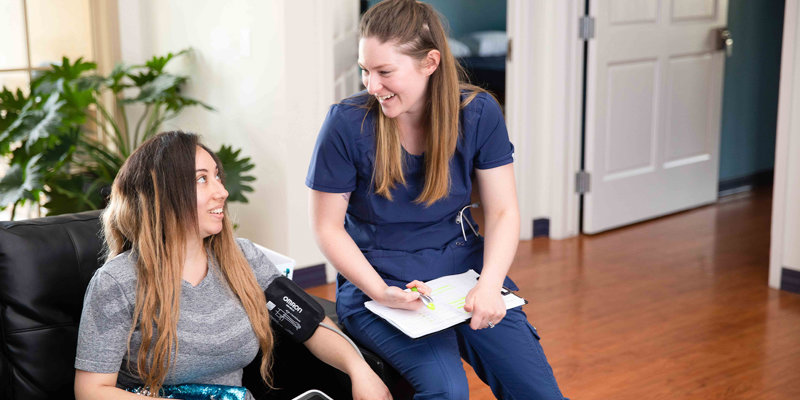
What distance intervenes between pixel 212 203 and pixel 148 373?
325mm

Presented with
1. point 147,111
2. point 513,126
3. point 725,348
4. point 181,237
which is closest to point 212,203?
point 181,237

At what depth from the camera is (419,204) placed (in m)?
1.87

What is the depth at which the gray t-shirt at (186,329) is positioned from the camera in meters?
1.48

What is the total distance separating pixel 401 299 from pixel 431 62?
490 millimetres

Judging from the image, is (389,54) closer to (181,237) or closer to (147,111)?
(181,237)

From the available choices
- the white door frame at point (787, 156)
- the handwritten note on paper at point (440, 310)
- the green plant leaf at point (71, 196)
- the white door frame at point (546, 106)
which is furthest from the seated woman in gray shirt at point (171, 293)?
the white door frame at point (546, 106)

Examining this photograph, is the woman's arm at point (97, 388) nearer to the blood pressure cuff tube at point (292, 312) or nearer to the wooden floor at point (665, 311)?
the blood pressure cuff tube at point (292, 312)

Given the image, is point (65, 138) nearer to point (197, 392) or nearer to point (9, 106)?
point (9, 106)

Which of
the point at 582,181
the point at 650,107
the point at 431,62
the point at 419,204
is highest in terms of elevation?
the point at 431,62

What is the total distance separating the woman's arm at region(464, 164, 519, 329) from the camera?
5.95 ft

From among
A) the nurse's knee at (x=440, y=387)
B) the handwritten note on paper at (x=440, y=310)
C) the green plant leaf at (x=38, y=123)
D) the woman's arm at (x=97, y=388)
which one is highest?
the green plant leaf at (x=38, y=123)

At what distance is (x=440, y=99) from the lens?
1.83m

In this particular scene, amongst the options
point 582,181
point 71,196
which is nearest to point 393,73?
point 71,196

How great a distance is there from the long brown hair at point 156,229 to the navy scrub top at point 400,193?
13.0 inches
